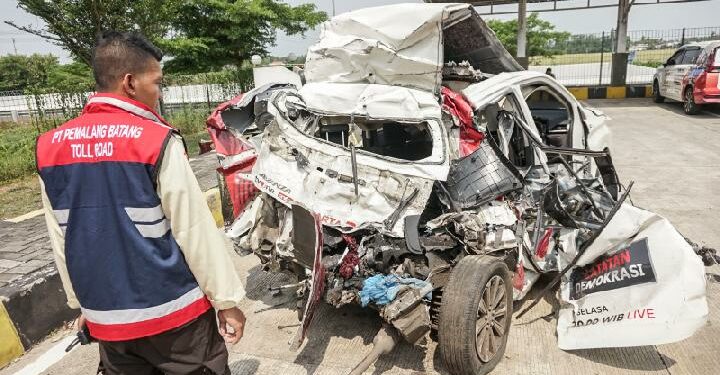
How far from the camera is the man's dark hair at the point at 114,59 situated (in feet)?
5.68

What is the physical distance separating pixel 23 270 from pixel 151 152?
3.29m

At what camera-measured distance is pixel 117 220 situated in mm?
1662

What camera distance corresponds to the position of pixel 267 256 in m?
3.62

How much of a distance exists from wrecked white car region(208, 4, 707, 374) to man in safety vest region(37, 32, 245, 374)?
101 centimetres

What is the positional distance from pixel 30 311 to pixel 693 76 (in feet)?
45.9

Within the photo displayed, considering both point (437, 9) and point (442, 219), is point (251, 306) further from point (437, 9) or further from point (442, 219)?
point (437, 9)

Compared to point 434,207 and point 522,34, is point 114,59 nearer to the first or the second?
point 434,207

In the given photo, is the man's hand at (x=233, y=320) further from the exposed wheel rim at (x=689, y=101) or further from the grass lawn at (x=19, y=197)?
the exposed wheel rim at (x=689, y=101)

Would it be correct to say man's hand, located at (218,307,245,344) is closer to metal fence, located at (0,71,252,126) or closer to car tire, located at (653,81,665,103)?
metal fence, located at (0,71,252,126)

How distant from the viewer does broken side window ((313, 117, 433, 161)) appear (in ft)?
13.8

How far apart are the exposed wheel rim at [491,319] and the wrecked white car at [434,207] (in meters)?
0.01

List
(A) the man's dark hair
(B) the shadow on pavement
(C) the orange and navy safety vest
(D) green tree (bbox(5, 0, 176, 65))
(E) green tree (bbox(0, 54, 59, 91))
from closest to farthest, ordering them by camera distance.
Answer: (C) the orange and navy safety vest → (A) the man's dark hair → (B) the shadow on pavement → (D) green tree (bbox(5, 0, 176, 65)) → (E) green tree (bbox(0, 54, 59, 91))

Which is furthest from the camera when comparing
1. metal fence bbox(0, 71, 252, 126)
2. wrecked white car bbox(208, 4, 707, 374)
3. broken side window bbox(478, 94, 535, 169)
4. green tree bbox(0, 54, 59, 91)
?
green tree bbox(0, 54, 59, 91)

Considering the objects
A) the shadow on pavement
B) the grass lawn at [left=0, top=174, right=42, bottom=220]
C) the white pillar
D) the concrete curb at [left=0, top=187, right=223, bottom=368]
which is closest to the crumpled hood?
the shadow on pavement
